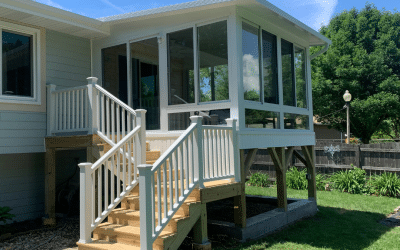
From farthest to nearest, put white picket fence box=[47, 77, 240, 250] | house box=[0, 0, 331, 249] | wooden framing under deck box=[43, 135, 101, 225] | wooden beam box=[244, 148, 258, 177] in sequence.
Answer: wooden framing under deck box=[43, 135, 101, 225] < wooden beam box=[244, 148, 258, 177] < house box=[0, 0, 331, 249] < white picket fence box=[47, 77, 240, 250]

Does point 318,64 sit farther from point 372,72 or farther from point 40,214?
point 40,214

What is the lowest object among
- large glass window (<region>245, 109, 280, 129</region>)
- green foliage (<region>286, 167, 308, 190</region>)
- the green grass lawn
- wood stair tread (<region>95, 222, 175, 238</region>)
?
the green grass lawn

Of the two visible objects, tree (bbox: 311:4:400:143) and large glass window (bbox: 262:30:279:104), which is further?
tree (bbox: 311:4:400:143)

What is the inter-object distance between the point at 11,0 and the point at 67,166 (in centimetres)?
372

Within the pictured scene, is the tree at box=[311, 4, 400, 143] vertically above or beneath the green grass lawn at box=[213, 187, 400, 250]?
above

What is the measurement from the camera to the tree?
1800 cm

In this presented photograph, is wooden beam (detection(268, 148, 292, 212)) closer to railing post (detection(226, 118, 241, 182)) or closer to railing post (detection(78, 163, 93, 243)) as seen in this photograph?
railing post (detection(226, 118, 241, 182))

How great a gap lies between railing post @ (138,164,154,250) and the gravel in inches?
67.0

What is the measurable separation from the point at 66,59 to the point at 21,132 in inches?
72.4

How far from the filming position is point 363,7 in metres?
22.1

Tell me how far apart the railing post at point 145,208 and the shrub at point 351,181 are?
27.6ft

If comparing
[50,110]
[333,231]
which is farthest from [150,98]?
[333,231]

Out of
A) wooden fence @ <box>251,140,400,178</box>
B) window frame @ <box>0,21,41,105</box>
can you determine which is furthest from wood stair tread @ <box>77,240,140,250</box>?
wooden fence @ <box>251,140,400,178</box>

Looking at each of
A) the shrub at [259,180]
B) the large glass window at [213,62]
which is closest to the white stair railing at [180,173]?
the large glass window at [213,62]
